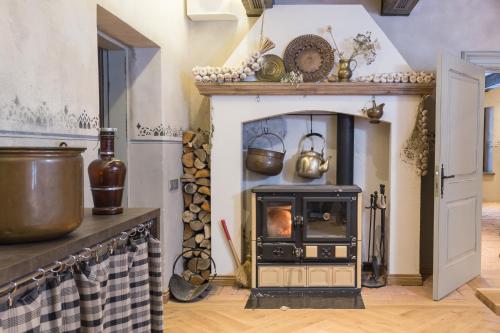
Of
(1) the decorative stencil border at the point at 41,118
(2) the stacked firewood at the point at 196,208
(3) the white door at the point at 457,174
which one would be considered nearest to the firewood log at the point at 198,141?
(2) the stacked firewood at the point at 196,208

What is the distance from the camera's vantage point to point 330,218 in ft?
11.9

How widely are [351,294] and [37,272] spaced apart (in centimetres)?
301

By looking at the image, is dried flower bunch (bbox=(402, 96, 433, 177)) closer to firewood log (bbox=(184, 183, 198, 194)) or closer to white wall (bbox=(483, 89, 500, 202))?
firewood log (bbox=(184, 183, 198, 194))

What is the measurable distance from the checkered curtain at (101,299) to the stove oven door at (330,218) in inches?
79.4

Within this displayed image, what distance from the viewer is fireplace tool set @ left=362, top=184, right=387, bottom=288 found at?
12.5 feet

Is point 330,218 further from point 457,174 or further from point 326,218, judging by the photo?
point 457,174

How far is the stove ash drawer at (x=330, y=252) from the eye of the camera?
3.55 m

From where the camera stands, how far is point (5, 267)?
86 cm

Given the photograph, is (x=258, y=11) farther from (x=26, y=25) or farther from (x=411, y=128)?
(x=26, y=25)

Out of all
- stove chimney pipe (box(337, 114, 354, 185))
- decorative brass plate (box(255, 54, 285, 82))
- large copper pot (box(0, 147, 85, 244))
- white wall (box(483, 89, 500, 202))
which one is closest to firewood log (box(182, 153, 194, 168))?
decorative brass plate (box(255, 54, 285, 82))

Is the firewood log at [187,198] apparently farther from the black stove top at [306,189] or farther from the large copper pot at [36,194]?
the large copper pot at [36,194]

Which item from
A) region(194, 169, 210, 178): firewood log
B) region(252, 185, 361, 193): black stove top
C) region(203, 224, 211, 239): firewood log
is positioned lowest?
region(203, 224, 211, 239): firewood log

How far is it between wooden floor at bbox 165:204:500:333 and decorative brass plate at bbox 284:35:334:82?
1.94 meters

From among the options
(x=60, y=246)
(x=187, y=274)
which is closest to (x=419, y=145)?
(x=187, y=274)
